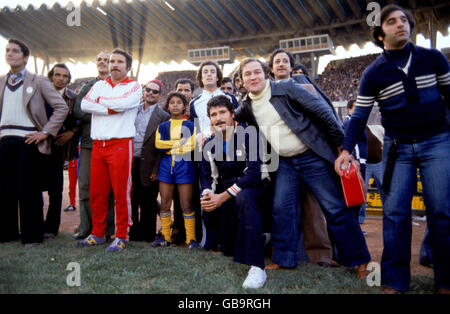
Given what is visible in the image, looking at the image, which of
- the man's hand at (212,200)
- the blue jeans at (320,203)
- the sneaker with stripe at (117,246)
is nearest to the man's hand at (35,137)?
the sneaker with stripe at (117,246)

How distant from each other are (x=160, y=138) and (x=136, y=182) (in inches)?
26.4

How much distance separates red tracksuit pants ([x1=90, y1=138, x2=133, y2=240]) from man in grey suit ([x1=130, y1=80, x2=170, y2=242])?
0.24 meters

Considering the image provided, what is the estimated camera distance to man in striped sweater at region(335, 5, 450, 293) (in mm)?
2166

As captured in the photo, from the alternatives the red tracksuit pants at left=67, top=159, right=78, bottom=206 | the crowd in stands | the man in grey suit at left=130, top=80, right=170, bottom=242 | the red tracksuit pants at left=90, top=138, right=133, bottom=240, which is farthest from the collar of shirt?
the crowd in stands

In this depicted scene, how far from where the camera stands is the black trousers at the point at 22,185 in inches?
143

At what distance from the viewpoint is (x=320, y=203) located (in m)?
2.71

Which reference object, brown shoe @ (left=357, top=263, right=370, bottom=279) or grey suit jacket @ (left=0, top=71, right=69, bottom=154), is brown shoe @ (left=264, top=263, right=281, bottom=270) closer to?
brown shoe @ (left=357, top=263, right=370, bottom=279)

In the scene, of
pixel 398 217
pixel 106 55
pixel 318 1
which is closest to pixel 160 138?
pixel 106 55

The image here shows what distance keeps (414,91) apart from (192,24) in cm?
2338

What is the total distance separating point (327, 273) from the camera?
2.67 m

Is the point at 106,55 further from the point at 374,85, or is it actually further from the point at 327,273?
the point at 327,273

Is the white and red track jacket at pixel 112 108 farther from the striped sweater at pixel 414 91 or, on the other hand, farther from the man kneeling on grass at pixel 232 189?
the striped sweater at pixel 414 91

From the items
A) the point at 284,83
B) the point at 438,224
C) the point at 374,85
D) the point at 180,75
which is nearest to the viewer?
the point at 438,224

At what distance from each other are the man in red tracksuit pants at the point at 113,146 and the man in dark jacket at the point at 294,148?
1.51 m
